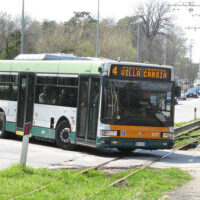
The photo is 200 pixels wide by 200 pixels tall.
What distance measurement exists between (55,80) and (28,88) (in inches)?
58.9

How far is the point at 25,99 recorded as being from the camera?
17875mm

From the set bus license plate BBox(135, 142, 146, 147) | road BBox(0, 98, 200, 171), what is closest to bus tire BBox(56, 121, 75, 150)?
road BBox(0, 98, 200, 171)

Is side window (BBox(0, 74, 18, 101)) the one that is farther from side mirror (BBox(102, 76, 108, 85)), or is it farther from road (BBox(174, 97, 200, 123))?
road (BBox(174, 97, 200, 123))

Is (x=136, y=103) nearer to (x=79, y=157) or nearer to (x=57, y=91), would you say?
(x=79, y=157)

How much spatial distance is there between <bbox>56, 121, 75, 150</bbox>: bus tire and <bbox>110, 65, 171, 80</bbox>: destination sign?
2470 mm

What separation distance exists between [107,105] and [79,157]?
1.56 m

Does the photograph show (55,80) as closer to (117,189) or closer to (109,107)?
(109,107)

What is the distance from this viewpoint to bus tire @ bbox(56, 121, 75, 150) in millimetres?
16047

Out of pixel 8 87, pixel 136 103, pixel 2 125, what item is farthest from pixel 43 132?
pixel 136 103

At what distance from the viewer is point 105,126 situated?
1440 cm

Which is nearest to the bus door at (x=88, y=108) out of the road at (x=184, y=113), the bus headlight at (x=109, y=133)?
the bus headlight at (x=109, y=133)

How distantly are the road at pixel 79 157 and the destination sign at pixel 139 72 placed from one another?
222cm

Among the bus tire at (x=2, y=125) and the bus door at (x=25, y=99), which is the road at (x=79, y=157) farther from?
the bus tire at (x=2, y=125)

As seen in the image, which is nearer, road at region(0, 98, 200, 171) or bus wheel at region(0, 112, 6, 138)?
road at region(0, 98, 200, 171)
